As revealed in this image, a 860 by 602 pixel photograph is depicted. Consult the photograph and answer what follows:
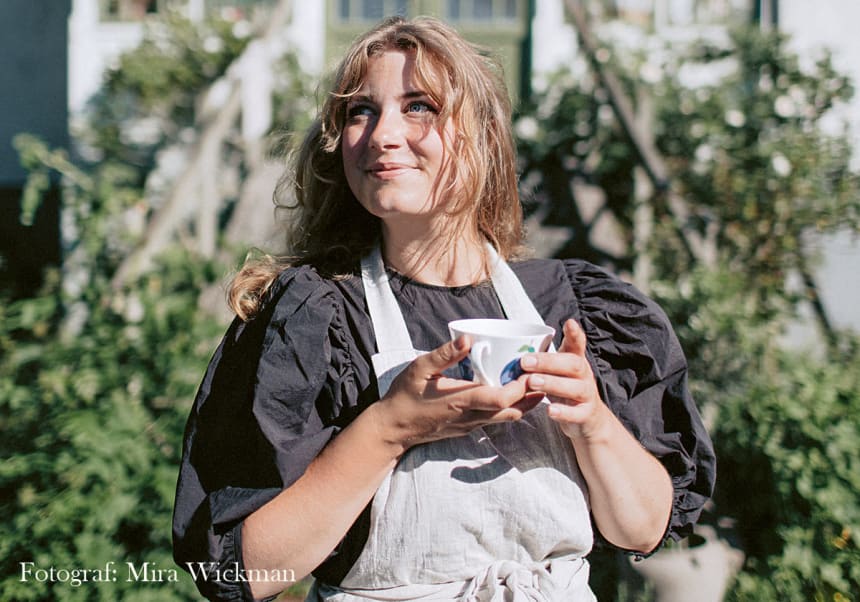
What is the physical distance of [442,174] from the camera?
1.49m

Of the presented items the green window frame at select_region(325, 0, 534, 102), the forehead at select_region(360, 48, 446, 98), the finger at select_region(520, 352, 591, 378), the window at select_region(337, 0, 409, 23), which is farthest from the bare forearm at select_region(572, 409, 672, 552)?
the window at select_region(337, 0, 409, 23)

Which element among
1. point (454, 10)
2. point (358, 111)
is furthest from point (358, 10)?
point (358, 111)

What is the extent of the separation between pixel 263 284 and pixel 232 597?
0.56m

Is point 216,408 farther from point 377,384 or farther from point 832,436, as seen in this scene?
point 832,436

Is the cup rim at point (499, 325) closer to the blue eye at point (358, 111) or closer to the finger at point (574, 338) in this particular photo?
the finger at point (574, 338)

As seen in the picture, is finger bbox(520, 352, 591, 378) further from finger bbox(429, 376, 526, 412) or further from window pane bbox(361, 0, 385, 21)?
window pane bbox(361, 0, 385, 21)

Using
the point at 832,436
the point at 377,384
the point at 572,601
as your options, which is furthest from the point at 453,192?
the point at 832,436

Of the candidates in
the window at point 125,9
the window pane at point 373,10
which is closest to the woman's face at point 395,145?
the window pane at point 373,10

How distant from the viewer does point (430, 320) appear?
154 centimetres

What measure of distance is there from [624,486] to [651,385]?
0.25 m

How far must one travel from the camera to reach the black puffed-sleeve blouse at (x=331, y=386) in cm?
139

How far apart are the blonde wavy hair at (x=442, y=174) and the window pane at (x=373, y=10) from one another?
6.43m

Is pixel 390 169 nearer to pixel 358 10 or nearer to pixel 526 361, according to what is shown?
pixel 526 361

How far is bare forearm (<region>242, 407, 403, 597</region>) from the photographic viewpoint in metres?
1.32
